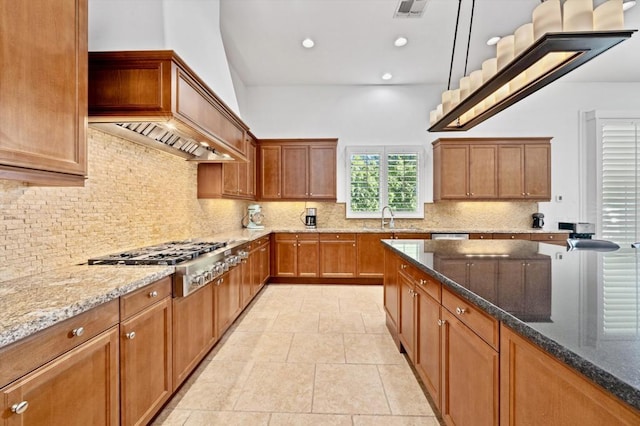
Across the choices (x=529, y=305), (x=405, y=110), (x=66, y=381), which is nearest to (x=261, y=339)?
(x=66, y=381)

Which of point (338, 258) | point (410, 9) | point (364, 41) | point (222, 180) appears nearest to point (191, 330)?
point (222, 180)

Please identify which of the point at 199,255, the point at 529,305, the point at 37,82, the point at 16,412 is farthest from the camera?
the point at 199,255

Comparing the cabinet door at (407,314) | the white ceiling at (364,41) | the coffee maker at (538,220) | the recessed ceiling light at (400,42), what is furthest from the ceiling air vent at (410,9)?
the coffee maker at (538,220)

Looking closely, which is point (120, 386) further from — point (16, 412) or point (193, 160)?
point (193, 160)

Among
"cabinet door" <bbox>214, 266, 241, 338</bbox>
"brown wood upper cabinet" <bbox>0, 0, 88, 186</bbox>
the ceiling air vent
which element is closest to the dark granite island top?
"cabinet door" <bbox>214, 266, 241, 338</bbox>

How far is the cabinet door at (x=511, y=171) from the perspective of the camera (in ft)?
17.0

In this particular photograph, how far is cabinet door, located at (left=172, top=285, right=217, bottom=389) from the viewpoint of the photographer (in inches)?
80.0

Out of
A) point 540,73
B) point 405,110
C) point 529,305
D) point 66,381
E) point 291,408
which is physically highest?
point 405,110

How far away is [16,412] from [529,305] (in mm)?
1733

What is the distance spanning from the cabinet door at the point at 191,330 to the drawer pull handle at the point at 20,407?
0.99 metres

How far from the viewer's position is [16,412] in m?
0.96

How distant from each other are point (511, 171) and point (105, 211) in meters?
5.71

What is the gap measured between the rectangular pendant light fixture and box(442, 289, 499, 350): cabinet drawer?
4.48 ft

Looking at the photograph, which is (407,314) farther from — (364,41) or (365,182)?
(364,41)
